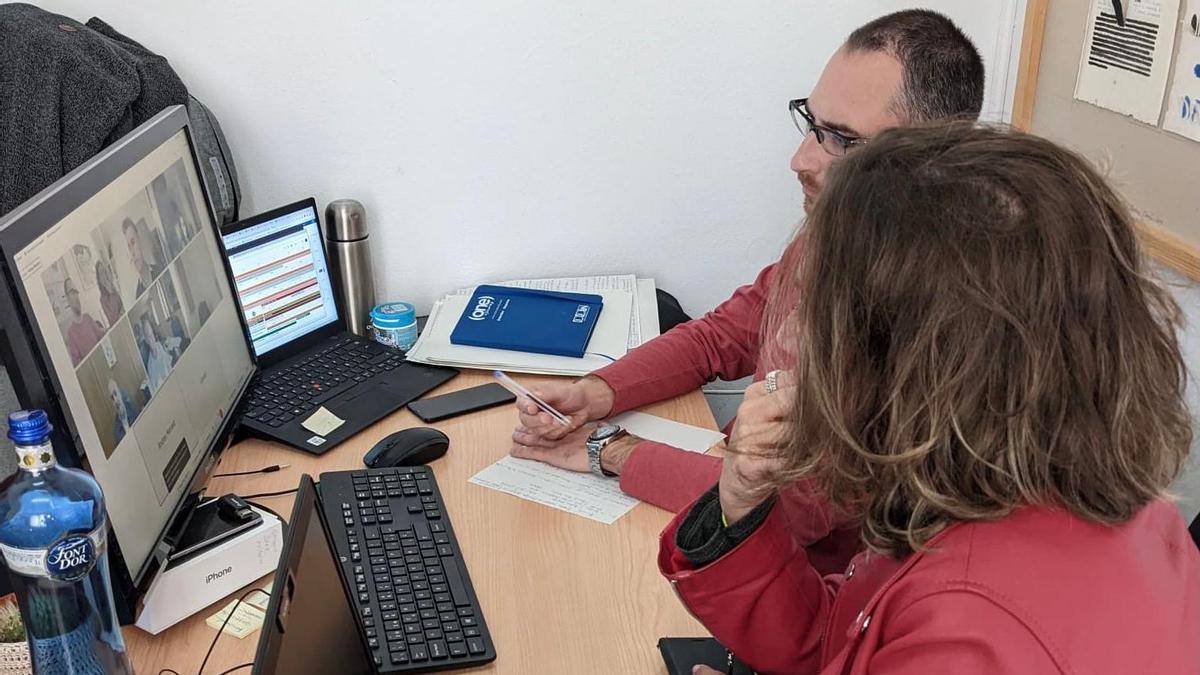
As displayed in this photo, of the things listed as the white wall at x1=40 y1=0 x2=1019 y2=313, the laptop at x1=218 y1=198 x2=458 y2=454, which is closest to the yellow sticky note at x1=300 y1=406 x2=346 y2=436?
the laptop at x1=218 y1=198 x2=458 y2=454

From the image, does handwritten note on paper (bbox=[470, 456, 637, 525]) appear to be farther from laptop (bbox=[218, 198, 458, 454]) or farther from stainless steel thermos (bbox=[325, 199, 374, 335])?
stainless steel thermos (bbox=[325, 199, 374, 335])

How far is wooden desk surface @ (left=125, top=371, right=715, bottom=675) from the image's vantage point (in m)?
1.12

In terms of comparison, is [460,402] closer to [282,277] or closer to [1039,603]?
[282,277]

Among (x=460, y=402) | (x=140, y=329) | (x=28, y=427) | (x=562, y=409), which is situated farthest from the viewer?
(x=460, y=402)

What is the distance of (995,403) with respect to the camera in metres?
0.76

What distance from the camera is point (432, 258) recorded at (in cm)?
208

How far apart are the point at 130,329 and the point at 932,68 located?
110cm

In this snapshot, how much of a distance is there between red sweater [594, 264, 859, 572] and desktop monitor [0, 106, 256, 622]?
0.56m

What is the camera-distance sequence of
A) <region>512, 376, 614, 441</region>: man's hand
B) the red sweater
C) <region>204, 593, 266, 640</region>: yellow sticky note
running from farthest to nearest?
<region>512, 376, 614, 441</region>: man's hand < the red sweater < <region>204, 593, 266, 640</region>: yellow sticky note

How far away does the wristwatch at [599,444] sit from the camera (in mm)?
1467

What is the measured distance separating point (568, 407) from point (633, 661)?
0.52 metres

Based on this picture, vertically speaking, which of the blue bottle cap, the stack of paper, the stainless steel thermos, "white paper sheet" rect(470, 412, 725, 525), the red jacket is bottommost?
"white paper sheet" rect(470, 412, 725, 525)

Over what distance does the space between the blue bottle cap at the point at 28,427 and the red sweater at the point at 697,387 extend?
2.28 ft

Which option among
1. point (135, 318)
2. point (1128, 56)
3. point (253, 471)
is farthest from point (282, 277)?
point (1128, 56)
